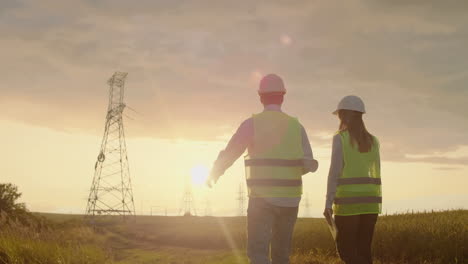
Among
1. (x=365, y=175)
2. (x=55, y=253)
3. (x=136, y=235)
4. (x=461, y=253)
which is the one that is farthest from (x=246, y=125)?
(x=136, y=235)

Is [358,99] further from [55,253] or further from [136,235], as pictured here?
[136,235]

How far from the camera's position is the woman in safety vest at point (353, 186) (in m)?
7.45

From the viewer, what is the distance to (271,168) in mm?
6602

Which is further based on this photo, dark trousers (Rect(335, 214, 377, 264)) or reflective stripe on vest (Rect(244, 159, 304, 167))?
dark trousers (Rect(335, 214, 377, 264))

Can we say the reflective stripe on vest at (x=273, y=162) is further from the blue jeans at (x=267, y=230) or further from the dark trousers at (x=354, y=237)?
the dark trousers at (x=354, y=237)

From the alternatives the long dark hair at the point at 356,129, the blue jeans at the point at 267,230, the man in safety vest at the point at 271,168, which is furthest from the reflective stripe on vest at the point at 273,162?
the long dark hair at the point at 356,129

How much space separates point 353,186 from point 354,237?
78 cm

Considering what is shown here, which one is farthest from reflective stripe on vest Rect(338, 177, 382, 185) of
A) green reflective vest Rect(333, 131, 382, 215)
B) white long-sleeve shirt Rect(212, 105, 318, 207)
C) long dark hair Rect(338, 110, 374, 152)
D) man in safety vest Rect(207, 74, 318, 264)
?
white long-sleeve shirt Rect(212, 105, 318, 207)

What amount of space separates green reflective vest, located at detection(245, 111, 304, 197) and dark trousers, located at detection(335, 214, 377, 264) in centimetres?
116

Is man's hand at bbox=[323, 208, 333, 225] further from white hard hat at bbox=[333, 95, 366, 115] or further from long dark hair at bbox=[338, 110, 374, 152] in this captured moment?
white hard hat at bbox=[333, 95, 366, 115]

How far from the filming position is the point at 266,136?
22.1 feet

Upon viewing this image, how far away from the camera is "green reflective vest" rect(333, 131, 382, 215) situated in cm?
753

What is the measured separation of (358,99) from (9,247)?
9108 millimetres

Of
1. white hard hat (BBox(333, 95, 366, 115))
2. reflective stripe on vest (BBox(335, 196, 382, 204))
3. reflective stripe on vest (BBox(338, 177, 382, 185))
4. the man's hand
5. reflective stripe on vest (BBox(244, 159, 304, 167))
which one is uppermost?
white hard hat (BBox(333, 95, 366, 115))
